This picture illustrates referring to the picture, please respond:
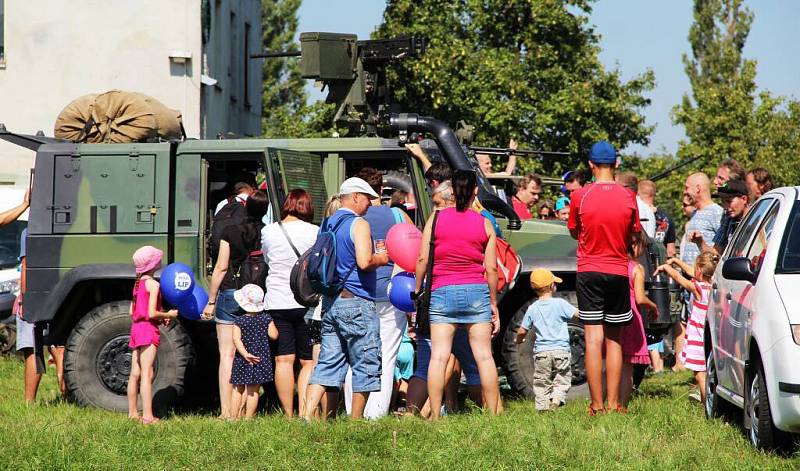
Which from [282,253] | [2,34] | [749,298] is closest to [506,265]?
[282,253]

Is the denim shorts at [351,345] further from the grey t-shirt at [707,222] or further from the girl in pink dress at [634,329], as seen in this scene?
the grey t-shirt at [707,222]

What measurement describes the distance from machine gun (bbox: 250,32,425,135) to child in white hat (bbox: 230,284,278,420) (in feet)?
9.05

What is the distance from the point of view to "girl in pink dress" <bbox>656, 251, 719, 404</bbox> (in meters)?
10.3

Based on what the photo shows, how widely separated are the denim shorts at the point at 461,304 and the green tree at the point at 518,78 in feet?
63.7

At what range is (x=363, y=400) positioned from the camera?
9.01 m

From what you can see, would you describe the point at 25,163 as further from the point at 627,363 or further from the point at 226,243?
the point at 627,363

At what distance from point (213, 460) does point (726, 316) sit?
11.3 feet

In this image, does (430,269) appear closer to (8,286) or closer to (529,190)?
(529,190)

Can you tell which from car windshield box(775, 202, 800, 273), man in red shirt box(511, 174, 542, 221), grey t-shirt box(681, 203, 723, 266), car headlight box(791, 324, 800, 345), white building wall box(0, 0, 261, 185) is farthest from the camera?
white building wall box(0, 0, 261, 185)

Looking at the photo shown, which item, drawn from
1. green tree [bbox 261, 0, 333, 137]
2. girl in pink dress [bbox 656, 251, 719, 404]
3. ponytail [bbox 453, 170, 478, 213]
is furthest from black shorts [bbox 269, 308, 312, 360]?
green tree [bbox 261, 0, 333, 137]

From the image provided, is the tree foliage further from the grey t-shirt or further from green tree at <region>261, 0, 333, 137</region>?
green tree at <region>261, 0, 333, 137</region>

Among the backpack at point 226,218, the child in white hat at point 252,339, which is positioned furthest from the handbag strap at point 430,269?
the backpack at point 226,218

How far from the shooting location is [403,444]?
7914mm

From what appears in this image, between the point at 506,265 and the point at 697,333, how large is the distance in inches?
67.8
